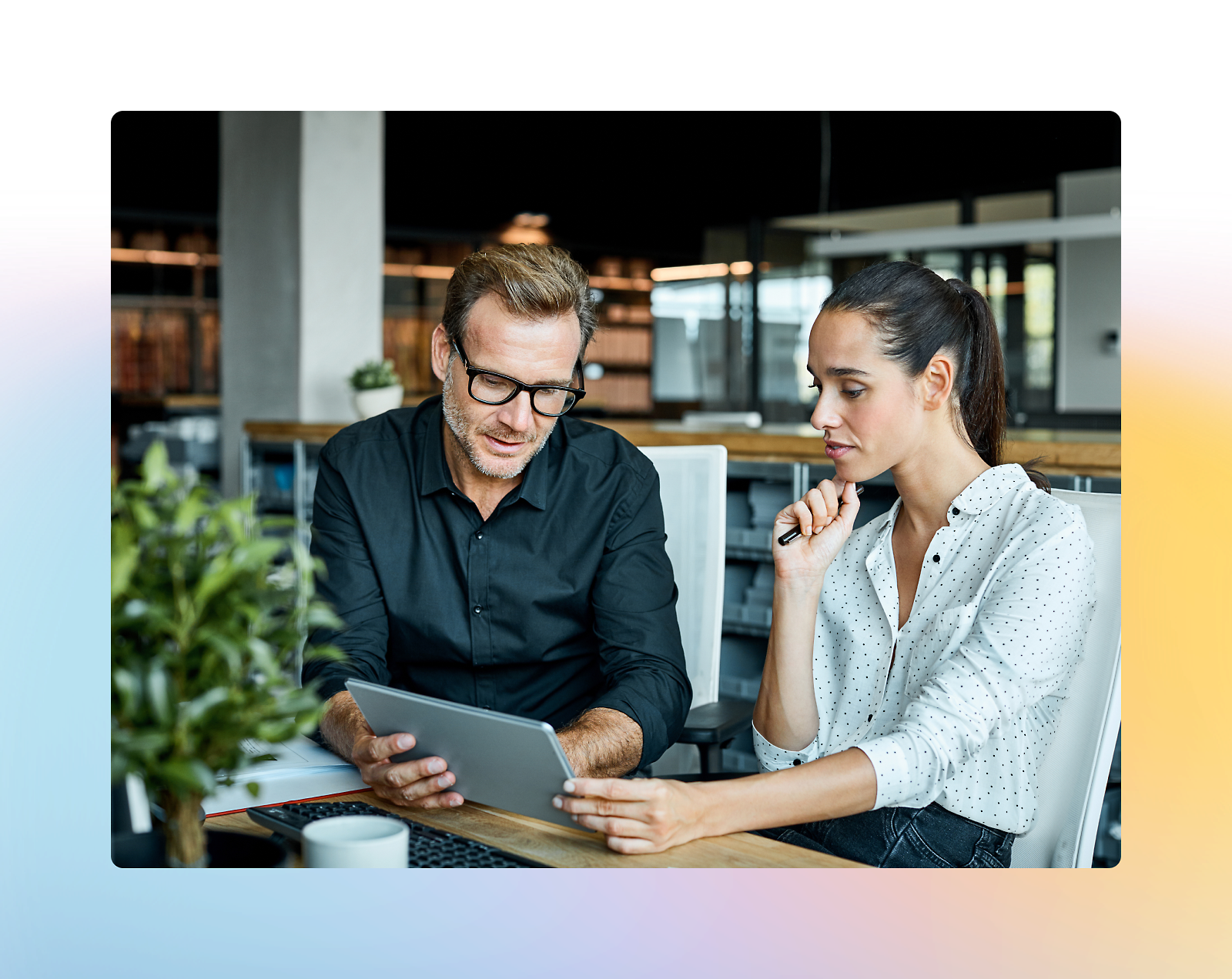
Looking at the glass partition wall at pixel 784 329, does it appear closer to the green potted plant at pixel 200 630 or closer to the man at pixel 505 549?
the man at pixel 505 549

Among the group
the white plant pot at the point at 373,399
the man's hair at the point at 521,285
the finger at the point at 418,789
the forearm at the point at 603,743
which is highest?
the man's hair at the point at 521,285

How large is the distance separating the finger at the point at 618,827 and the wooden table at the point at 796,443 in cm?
61

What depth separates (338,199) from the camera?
180 inches

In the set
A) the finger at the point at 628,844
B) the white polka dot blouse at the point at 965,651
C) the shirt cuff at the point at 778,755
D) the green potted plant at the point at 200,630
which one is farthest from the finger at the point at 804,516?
the green potted plant at the point at 200,630

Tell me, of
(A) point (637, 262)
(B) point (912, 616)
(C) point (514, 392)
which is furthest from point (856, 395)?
(A) point (637, 262)

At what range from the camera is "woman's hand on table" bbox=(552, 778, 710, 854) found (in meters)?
0.98

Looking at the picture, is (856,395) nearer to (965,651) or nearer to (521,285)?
(965,651)

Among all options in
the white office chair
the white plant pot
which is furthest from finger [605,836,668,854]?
the white plant pot

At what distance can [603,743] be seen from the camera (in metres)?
1.41

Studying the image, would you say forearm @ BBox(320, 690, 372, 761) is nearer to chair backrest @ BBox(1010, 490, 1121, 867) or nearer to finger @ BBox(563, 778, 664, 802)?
finger @ BBox(563, 778, 664, 802)

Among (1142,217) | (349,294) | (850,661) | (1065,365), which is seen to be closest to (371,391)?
(349,294)

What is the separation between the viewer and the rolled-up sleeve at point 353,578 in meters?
1.54

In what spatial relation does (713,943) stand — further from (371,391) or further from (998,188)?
(998,188)

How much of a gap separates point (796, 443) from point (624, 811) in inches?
75.4
